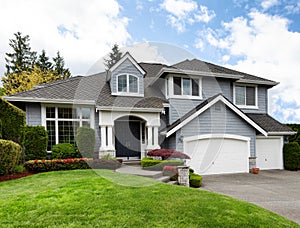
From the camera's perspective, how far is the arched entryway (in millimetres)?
13461

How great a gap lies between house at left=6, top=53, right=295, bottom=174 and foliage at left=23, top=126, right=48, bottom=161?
4.15ft

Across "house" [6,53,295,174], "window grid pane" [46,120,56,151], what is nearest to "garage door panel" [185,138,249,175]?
"house" [6,53,295,174]

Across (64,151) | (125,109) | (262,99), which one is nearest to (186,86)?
(125,109)

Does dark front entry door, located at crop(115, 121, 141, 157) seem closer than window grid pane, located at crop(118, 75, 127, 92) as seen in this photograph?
No

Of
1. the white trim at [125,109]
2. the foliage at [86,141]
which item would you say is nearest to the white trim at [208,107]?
the white trim at [125,109]

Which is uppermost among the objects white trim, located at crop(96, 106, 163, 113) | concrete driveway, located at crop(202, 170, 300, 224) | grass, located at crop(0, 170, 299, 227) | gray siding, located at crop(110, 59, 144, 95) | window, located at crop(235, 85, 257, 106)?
gray siding, located at crop(110, 59, 144, 95)

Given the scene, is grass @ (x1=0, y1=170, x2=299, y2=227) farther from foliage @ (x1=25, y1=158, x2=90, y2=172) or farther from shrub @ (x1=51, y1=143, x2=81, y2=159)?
shrub @ (x1=51, y1=143, x2=81, y2=159)

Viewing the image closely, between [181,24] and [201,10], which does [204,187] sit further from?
[201,10]

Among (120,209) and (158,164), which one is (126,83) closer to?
(158,164)

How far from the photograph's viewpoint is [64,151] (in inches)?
443

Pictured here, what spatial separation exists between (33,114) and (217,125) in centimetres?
989

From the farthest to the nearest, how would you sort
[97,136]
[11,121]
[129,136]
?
[129,136] < [11,121] < [97,136]

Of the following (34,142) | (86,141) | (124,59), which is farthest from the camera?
(124,59)

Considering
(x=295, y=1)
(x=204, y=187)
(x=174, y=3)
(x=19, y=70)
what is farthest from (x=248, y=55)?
(x=19, y=70)
